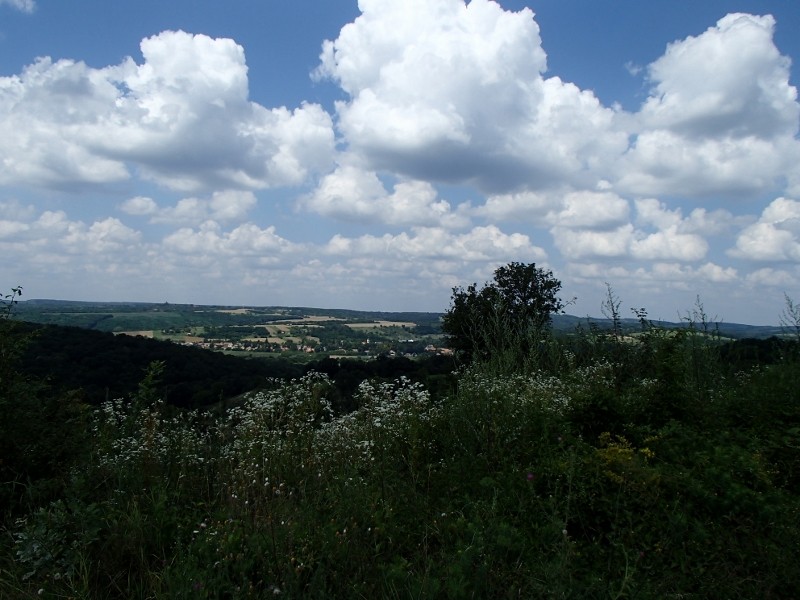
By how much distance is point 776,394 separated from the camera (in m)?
6.52

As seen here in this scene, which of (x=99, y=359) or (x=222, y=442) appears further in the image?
(x=99, y=359)

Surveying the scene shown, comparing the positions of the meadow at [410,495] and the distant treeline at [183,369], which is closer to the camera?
the meadow at [410,495]

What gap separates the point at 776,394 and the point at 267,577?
247 inches

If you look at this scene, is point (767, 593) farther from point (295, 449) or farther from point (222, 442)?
point (222, 442)

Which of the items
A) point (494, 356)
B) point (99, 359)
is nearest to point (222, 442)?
point (494, 356)

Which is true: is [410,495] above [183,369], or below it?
→ above

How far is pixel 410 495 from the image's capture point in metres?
4.46

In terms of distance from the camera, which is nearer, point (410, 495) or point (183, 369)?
point (410, 495)

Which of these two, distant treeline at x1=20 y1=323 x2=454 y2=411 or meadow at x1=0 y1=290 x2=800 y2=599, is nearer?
meadow at x1=0 y1=290 x2=800 y2=599

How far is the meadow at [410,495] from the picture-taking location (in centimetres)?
322

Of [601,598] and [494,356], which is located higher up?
[494,356]

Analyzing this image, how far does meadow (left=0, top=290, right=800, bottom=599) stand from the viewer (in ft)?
10.6

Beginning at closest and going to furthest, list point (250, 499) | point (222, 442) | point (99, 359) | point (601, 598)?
point (601, 598) < point (250, 499) < point (222, 442) < point (99, 359)

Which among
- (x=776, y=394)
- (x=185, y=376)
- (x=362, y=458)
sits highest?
(x=776, y=394)
